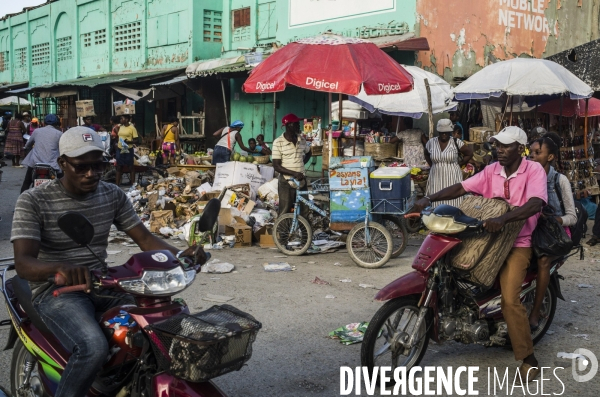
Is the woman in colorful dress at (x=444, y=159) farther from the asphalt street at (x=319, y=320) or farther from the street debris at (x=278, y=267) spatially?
the street debris at (x=278, y=267)

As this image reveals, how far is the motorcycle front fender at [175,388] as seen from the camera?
2664 millimetres

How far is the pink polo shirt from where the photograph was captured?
14.8ft

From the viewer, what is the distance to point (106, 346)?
283cm

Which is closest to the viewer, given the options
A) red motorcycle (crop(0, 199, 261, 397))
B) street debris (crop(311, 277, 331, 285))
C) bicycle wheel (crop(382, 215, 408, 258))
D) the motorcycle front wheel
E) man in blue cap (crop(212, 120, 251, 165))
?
red motorcycle (crop(0, 199, 261, 397))

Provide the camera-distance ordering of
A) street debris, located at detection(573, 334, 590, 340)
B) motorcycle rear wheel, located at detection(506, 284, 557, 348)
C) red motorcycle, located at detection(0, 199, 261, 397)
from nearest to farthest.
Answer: red motorcycle, located at detection(0, 199, 261, 397), motorcycle rear wheel, located at detection(506, 284, 557, 348), street debris, located at detection(573, 334, 590, 340)

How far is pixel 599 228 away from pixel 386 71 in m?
3.92

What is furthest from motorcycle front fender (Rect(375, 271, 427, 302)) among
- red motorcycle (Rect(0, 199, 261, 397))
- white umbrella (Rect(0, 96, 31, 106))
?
white umbrella (Rect(0, 96, 31, 106))

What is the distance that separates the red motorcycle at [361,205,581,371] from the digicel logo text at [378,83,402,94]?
16.4 feet

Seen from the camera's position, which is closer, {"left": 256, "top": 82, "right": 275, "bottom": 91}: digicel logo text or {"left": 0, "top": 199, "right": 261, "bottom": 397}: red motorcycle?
{"left": 0, "top": 199, "right": 261, "bottom": 397}: red motorcycle

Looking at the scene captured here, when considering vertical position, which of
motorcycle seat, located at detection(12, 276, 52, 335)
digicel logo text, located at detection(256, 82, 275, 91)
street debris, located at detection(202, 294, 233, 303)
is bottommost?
street debris, located at detection(202, 294, 233, 303)

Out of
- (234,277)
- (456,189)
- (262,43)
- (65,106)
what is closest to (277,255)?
(234,277)

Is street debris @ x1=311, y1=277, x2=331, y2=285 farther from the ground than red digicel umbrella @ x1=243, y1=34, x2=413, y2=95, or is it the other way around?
red digicel umbrella @ x1=243, y1=34, x2=413, y2=95

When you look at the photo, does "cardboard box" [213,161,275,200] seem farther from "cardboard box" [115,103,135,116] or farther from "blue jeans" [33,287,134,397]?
"cardboard box" [115,103,135,116]

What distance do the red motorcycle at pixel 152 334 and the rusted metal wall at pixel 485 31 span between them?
13.7 metres
